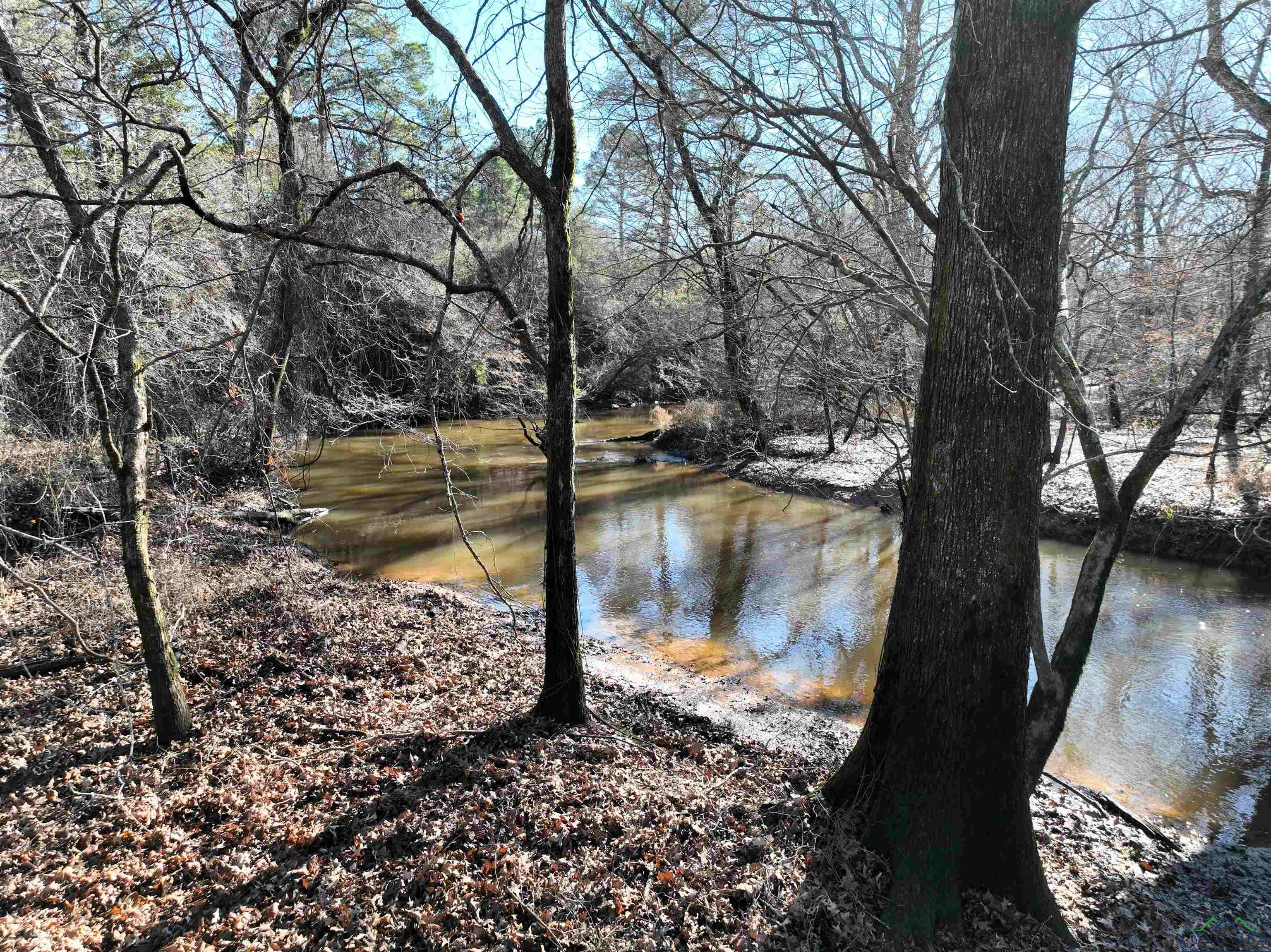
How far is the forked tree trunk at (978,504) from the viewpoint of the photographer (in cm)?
335

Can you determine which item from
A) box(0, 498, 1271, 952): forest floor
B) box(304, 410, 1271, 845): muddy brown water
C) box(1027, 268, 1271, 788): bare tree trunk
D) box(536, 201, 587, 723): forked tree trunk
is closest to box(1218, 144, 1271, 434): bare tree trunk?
box(1027, 268, 1271, 788): bare tree trunk

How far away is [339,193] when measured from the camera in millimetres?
3871

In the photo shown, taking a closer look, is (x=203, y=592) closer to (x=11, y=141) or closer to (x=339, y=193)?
(x=11, y=141)

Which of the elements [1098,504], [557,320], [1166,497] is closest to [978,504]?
[1098,504]

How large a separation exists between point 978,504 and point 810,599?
7.64 meters

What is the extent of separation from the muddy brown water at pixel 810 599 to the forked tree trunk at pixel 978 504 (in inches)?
108

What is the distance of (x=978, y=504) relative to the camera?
3492 millimetres

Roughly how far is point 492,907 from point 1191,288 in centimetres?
765

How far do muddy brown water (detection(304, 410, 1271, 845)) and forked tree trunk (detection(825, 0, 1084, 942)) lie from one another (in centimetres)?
274

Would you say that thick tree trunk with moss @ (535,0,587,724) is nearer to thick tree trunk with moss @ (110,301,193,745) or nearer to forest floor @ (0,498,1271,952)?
forest floor @ (0,498,1271,952)

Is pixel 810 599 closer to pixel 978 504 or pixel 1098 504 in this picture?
pixel 1098 504

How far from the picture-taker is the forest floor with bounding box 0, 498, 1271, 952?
340cm

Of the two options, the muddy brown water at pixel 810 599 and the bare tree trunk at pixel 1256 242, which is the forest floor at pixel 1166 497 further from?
the bare tree trunk at pixel 1256 242

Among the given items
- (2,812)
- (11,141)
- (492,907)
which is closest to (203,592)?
(2,812)
